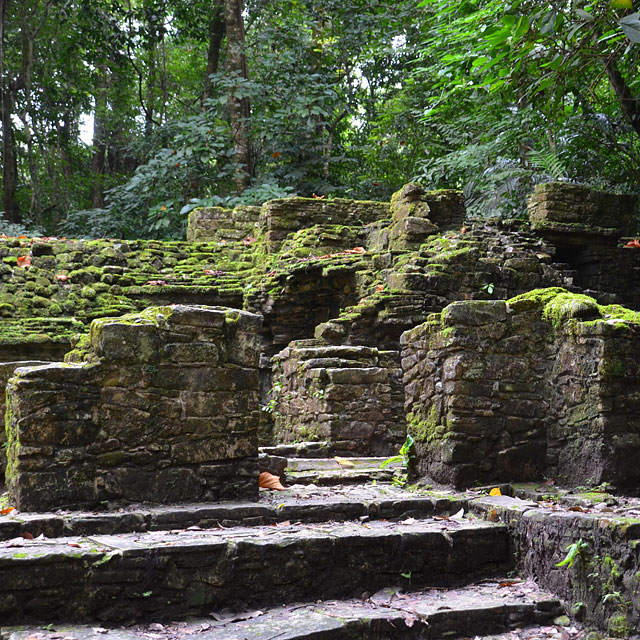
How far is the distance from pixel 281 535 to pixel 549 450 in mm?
2483

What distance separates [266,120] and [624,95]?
9.53 meters

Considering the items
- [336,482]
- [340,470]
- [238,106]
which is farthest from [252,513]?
[238,106]

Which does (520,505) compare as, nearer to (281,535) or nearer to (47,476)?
(281,535)

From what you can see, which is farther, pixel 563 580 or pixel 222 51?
pixel 222 51

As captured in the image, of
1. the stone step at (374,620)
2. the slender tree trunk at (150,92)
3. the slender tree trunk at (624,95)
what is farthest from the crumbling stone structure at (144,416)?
the slender tree trunk at (150,92)

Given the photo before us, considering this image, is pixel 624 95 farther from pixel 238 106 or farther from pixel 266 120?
pixel 238 106

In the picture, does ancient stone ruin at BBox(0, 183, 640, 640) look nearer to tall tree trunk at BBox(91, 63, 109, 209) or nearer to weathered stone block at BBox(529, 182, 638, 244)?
weathered stone block at BBox(529, 182, 638, 244)

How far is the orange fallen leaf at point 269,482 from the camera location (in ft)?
19.4

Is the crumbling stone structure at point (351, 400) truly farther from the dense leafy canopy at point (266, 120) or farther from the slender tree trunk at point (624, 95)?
the dense leafy canopy at point (266, 120)

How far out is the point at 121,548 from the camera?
158 inches

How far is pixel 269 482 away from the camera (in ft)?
19.5

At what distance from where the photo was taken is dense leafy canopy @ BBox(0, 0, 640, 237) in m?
15.8

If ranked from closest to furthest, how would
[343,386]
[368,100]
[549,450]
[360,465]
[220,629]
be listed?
[220,629] → [549,450] → [360,465] → [343,386] → [368,100]

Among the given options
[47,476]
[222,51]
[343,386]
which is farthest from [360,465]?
[222,51]
